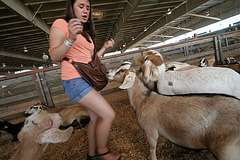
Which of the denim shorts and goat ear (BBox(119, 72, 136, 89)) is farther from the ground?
the denim shorts

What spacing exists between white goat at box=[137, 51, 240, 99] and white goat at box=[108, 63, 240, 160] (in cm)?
70

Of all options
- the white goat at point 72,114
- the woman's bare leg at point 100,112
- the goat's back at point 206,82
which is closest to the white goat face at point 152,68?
the goat's back at point 206,82

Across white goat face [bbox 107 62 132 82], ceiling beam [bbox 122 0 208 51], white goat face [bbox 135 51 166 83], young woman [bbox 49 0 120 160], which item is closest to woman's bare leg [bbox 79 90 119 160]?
young woman [bbox 49 0 120 160]

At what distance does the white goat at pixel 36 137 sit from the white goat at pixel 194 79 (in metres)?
1.74

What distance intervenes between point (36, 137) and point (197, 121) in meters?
2.02

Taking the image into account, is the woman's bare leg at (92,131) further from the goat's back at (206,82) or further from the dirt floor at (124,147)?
the goat's back at (206,82)

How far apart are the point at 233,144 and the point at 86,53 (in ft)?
5.88

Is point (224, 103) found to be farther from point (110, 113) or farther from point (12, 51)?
point (12, 51)

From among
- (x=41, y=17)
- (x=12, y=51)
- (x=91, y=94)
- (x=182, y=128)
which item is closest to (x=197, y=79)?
(x=182, y=128)

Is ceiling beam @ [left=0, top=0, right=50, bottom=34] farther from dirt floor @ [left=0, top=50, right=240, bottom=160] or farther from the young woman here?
dirt floor @ [left=0, top=50, right=240, bottom=160]

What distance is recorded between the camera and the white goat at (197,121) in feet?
3.81

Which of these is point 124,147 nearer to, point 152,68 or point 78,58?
point 152,68

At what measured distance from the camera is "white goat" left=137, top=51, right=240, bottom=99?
206 cm

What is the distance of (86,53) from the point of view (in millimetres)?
1524
